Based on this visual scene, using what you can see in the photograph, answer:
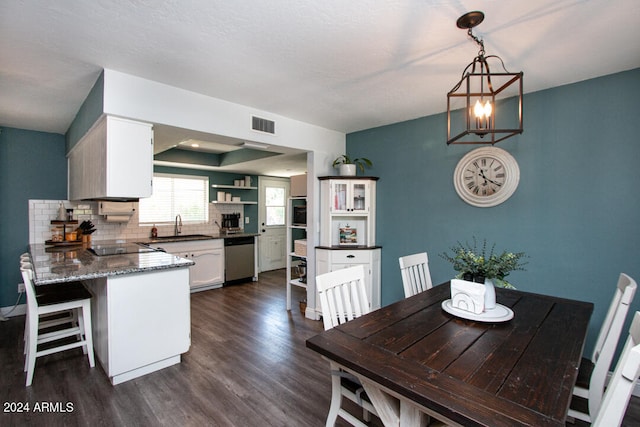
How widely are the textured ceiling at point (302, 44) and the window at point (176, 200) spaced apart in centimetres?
250

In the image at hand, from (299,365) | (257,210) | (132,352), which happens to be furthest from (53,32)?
(257,210)

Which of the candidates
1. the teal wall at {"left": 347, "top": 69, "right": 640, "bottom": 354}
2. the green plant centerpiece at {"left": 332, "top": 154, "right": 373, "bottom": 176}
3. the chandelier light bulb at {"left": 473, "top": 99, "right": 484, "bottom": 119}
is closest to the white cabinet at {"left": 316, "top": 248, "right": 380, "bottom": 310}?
the teal wall at {"left": 347, "top": 69, "right": 640, "bottom": 354}

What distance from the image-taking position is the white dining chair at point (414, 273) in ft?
7.88

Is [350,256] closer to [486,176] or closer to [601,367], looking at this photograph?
[486,176]

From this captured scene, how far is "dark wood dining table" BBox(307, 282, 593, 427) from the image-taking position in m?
0.98

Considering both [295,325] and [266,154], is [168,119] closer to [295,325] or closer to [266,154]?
[266,154]

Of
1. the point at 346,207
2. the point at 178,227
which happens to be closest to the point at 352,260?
the point at 346,207

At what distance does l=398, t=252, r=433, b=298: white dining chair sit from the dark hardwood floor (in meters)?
1.03

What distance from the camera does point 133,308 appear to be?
242 cm

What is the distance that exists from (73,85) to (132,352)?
91.5 inches

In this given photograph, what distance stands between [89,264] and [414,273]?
9.09 feet

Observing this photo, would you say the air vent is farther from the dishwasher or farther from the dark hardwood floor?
the dishwasher

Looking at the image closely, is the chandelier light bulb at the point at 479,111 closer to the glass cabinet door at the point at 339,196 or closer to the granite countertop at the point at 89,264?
the glass cabinet door at the point at 339,196

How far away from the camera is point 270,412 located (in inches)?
80.7
